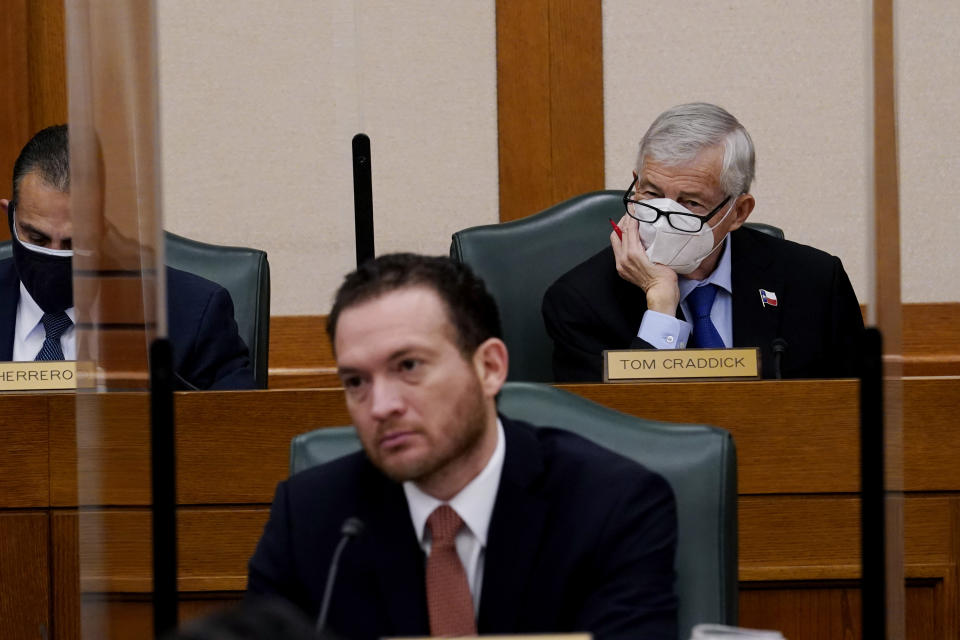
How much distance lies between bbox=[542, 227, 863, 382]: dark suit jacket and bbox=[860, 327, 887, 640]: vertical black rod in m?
1.42

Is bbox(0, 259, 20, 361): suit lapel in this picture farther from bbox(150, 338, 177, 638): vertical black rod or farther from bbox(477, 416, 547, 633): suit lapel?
bbox(150, 338, 177, 638): vertical black rod

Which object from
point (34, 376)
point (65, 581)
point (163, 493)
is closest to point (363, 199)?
point (34, 376)

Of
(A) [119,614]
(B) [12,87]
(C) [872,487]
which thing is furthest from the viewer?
(B) [12,87]

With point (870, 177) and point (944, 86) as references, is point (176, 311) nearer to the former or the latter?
point (870, 177)

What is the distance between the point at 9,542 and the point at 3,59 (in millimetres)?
2021

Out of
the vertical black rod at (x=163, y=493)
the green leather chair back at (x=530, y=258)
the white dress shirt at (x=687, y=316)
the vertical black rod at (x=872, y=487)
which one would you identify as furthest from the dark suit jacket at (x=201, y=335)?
the vertical black rod at (x=872, y=487)

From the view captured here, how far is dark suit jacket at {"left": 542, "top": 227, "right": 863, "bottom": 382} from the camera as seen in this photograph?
272 centimetres

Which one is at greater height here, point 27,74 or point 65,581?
point 27,74

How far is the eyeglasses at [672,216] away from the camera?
2779mm

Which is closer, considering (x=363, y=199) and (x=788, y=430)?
(x=788, y=430)

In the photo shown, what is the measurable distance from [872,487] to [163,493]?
64cm

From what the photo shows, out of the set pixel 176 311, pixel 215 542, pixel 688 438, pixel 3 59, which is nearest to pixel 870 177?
pixel 688 438

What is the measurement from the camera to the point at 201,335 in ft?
9.14

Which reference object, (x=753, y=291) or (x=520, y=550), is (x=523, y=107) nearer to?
(x=753, y=291)
